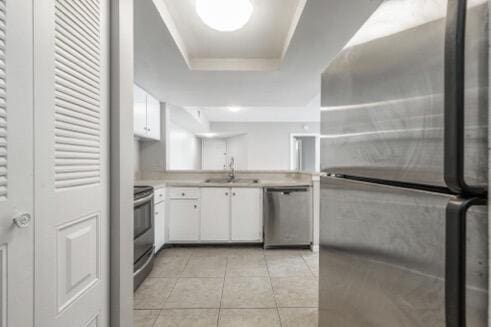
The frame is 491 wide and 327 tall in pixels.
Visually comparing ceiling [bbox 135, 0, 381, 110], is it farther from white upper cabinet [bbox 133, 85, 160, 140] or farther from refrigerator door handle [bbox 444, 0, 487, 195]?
refrigerator door handle [bbox 444, 0, 487, 195]

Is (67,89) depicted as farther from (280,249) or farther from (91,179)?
(280,249)

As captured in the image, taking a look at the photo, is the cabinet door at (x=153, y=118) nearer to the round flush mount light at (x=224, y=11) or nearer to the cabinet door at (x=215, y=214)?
the cabinet door at (x=215, y=214)

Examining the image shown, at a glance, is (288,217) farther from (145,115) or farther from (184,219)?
(145,115)

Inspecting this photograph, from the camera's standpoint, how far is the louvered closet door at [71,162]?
74cm

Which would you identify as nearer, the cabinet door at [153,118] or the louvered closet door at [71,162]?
the louvered closet door at [71,162]

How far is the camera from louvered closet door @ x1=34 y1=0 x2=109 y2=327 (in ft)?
2.43

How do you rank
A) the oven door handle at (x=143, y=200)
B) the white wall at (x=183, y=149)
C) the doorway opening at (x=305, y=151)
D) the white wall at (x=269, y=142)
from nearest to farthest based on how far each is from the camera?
the oven door handle at (x=143, y=200) → the white wall at (x=183, y=149) → the white wall at (x=269, y=142) → the doorway opening at (x=305, y=151)

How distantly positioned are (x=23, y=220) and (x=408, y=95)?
986 mm

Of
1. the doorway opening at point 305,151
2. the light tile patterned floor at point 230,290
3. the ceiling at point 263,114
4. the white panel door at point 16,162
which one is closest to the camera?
the white panel door at point 16,162

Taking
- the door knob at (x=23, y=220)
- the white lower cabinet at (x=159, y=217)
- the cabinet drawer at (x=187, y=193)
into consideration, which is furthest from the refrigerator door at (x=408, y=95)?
the cabinet drawer at (x=187, y=193)

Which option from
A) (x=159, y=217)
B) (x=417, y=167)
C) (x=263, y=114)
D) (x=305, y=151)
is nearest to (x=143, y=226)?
(x=159, y=217)

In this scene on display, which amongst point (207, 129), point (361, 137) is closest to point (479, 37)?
point (361, 137)

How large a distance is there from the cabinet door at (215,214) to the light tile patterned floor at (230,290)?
25cm

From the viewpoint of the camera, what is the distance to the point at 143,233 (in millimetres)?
2461
